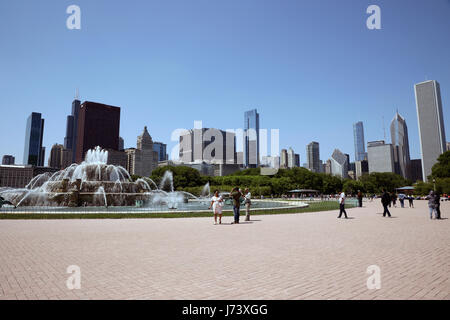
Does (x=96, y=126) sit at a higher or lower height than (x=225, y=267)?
higher

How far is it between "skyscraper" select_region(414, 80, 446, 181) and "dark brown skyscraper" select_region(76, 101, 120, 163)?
627ft

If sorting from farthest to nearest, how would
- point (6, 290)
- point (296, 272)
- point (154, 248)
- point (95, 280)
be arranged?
point (154, 248) → point (296, 272) → point (95, 280) → point (6, 290)

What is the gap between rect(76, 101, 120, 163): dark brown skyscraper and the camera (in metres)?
169

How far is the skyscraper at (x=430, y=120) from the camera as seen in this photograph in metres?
167

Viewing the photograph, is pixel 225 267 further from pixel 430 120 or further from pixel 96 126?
→ pixel 430 120

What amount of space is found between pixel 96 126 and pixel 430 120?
206 meters

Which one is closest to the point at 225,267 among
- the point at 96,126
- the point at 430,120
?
the point at 96,126

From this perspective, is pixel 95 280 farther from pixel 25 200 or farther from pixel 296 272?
pixel 25 200

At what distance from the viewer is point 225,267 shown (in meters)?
6.06

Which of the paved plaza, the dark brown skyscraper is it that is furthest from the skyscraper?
the paved plaza

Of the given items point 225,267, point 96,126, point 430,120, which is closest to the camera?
point 225,267

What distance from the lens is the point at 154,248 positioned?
8227 mm

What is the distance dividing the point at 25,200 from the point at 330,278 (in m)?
31.4

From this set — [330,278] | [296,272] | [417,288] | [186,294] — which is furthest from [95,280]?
[417,288]
